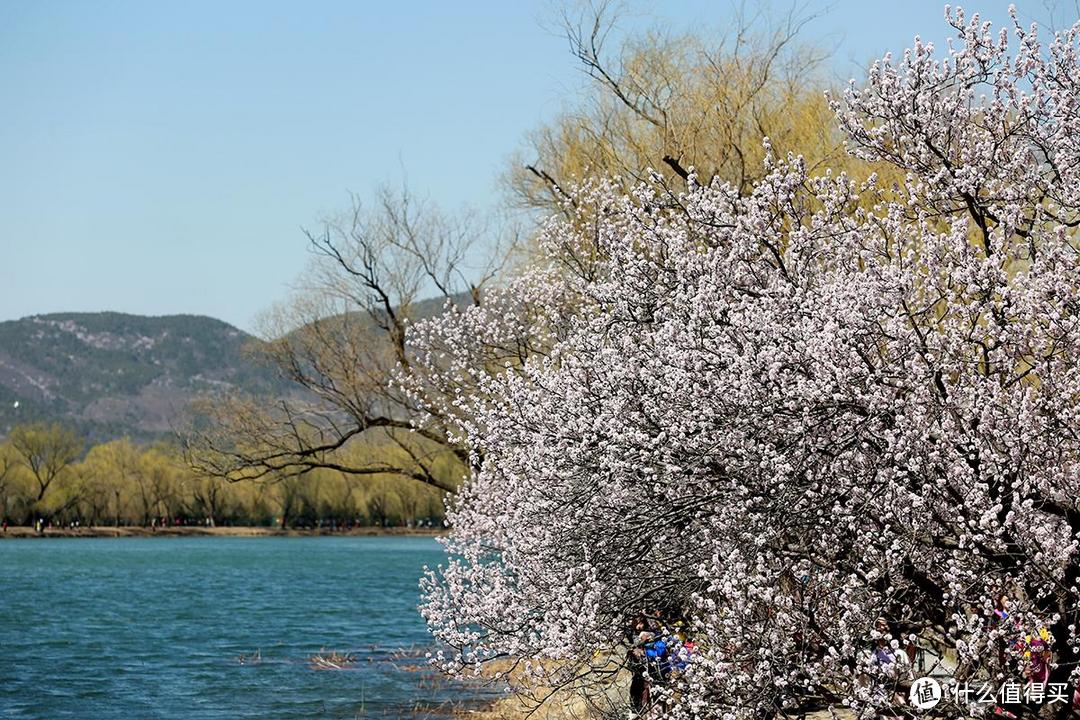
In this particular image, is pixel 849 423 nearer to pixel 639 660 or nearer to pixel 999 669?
pixel 999 669

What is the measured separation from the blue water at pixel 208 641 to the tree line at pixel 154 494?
3674 centimetres

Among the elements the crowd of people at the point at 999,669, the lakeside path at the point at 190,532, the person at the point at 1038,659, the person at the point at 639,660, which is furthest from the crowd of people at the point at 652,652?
the lakeside path at the point at 190,532

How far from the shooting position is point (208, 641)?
118ft

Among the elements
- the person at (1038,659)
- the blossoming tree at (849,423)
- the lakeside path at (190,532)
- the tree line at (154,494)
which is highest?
the tree line at (154,494)

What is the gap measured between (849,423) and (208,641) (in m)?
30.2

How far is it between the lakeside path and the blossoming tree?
120167 millimetres

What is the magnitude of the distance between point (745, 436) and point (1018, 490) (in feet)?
5.61

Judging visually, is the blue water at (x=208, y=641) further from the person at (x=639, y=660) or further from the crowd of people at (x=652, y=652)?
the crowd of people at (x=652, y=652)

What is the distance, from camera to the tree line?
118312 mm

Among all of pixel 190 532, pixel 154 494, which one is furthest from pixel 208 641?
pixel 190 532

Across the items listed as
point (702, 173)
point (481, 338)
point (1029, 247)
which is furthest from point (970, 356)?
point (702, 173)

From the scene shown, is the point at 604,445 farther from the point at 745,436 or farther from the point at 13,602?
the point at 13,602

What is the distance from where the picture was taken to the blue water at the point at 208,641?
2309cm

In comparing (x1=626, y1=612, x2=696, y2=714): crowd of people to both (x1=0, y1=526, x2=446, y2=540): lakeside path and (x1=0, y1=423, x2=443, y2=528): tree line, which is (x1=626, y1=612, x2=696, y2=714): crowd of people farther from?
(x1=0, y1=526, x2=446, y2=540): lakeside path
